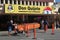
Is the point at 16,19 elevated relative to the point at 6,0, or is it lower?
lower

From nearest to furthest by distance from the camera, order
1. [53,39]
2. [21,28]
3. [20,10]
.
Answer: [53,39] → [21,28] → [20,10]

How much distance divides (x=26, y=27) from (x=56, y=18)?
68.1 feet

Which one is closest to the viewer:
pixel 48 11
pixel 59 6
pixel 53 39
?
pixel 53 39

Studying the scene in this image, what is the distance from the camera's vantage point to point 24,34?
29.6 meters

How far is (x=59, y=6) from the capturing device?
51.7 m

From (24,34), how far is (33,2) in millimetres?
23068

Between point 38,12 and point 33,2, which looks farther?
point 33,2

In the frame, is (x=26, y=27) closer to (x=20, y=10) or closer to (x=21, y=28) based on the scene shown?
(x=21, y=28)

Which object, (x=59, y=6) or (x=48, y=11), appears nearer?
(x=48, y=11)

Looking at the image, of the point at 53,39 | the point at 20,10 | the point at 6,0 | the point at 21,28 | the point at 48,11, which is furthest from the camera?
the point at 6,0

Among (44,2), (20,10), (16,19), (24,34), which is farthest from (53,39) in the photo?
(44,2)

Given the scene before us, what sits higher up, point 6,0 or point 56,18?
point 6,0

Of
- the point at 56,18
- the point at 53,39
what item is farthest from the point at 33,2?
the point at 53,39

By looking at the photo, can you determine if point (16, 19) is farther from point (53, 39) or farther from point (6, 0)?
point (53, 39)
